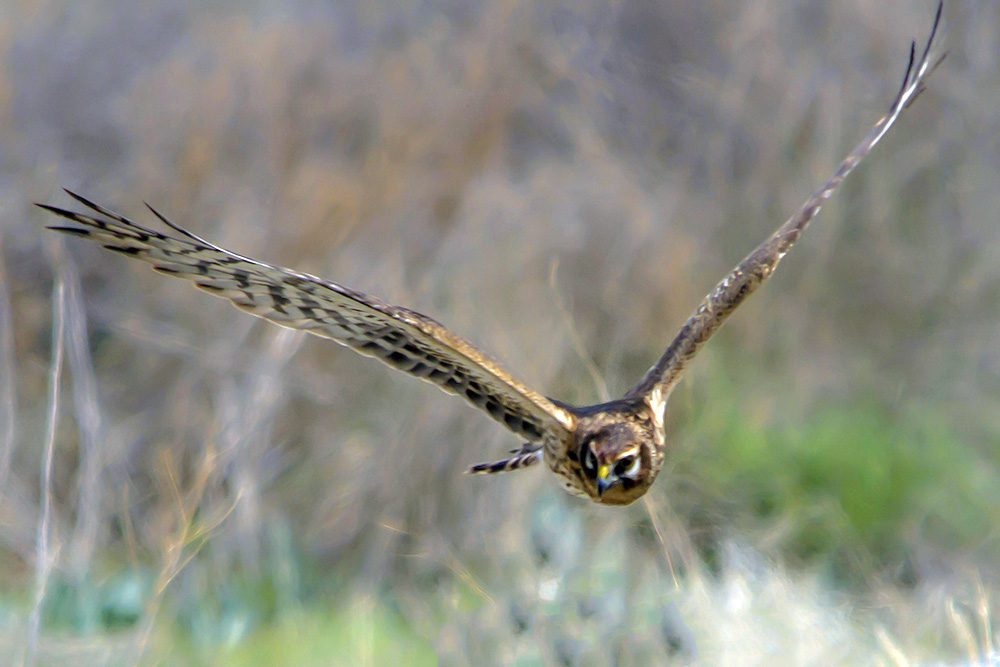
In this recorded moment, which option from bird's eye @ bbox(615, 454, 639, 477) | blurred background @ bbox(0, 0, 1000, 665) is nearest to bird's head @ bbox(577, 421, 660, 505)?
bird's eye @ bbox(615, 454, 639, 477)

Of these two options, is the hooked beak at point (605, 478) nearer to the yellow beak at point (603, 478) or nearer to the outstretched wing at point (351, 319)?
the yellow beak at point (603, 478)

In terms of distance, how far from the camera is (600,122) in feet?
25.3

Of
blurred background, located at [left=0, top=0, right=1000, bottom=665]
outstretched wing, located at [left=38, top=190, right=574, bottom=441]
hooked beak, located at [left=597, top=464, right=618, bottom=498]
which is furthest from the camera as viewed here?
blurred background, located at [left=0, top=0, right=1000, bottom=665]

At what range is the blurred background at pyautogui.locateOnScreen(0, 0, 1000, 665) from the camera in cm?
417

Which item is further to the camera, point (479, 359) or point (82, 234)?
point (479, 359)

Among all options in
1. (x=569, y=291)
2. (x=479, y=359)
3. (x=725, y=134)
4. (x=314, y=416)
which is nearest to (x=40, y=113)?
(x=314, y=416)

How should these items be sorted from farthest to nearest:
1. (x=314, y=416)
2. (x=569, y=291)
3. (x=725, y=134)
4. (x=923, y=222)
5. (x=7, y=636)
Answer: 1. (x=725, y=134)
2. (x=923, y=222)
3. (x=569, y=291)
4. (x=314, y=416)
5. (x=7, y=636)

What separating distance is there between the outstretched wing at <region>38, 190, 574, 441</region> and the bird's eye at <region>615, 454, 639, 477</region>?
20cm

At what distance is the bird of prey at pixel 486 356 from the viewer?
2.53 metres

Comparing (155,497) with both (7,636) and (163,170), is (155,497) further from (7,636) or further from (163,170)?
(163,170)

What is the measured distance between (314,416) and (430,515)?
137cm

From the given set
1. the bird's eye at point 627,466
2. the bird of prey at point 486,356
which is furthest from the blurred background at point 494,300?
the bird's eye at point 627,466

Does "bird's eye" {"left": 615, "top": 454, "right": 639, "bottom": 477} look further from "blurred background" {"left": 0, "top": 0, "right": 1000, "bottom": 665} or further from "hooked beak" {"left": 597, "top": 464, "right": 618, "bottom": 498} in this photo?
"blurred background" {"left": 0, "top": 0, "right": 1000, "bottom": 665}

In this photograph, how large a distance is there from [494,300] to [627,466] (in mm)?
3415
